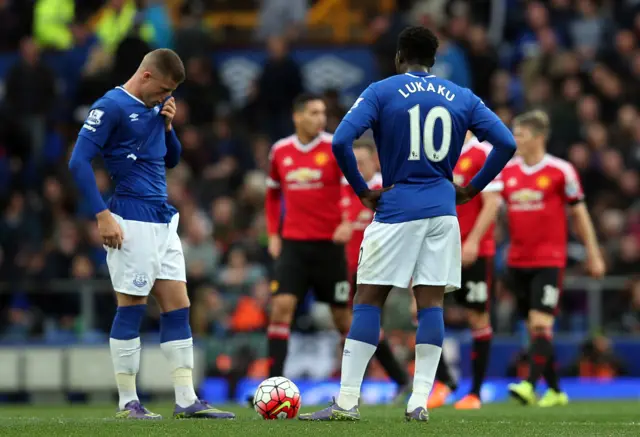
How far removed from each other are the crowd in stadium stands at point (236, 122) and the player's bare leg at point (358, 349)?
7.98 m

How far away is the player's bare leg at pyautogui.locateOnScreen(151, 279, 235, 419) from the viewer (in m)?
9.59

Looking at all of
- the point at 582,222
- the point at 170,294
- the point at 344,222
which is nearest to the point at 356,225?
the point at 344,222

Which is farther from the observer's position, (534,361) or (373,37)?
(373,37)

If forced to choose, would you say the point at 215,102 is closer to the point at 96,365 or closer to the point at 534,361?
the point at 96,365

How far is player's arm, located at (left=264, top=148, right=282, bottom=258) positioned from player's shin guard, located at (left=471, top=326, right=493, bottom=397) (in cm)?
208

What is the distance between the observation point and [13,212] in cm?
1978

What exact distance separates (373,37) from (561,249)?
1011 centimetres

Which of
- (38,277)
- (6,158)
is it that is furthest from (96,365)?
(6,158)

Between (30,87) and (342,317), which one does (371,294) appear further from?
(30,87)

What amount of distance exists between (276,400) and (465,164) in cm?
406

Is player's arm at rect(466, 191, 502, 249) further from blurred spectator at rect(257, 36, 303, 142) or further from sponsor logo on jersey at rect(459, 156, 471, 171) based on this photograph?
blurred spectator at rect(257, 36, 303, 142)

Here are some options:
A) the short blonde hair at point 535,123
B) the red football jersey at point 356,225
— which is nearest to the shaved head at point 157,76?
the red football jersey at point 356,225

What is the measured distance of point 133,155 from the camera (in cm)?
949

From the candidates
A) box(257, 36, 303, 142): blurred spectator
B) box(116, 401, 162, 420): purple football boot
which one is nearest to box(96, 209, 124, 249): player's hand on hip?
box(116, 401, 162, 420): purple football boot
